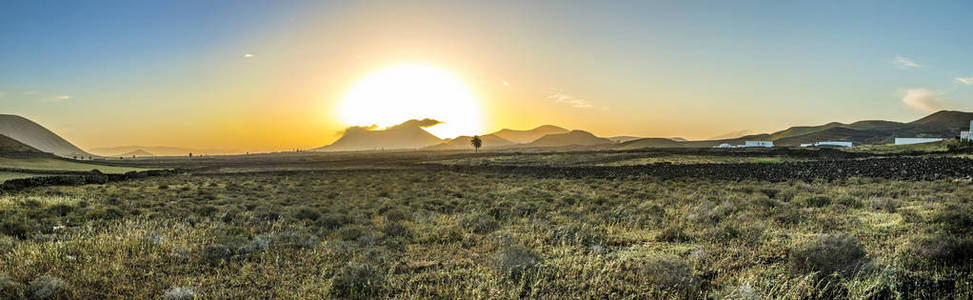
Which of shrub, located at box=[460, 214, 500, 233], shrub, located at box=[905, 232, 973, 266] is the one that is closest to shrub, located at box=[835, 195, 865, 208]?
shrub, located at box=[905, 232, 973, 266]

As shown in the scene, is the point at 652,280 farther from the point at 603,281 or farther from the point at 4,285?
the point at 4,285

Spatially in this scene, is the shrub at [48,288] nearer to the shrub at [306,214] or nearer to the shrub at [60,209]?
the shrub at [306,214]

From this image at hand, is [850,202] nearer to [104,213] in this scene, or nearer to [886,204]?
[886,204]

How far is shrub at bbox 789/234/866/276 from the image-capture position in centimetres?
698

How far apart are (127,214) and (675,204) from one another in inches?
899

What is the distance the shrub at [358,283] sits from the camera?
643 centimetres

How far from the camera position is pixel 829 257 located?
7.15 metres

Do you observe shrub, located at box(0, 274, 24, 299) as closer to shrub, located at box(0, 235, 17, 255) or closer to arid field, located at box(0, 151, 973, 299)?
arid field, located at box(0, 151, 973, 299)

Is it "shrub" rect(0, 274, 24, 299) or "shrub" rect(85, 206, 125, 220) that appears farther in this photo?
"shrub" rect(85, 206, 125, 220)

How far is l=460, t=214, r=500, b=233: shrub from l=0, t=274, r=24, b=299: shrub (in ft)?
30.1

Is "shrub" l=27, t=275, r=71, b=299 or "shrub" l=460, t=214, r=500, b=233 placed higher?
"shrub" l=27, t=275, r=71, b=299

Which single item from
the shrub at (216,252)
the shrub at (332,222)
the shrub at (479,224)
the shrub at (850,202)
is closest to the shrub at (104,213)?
the shrub at (332,222)

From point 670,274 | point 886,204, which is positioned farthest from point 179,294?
point 886,204

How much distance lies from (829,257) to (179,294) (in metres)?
11.6
